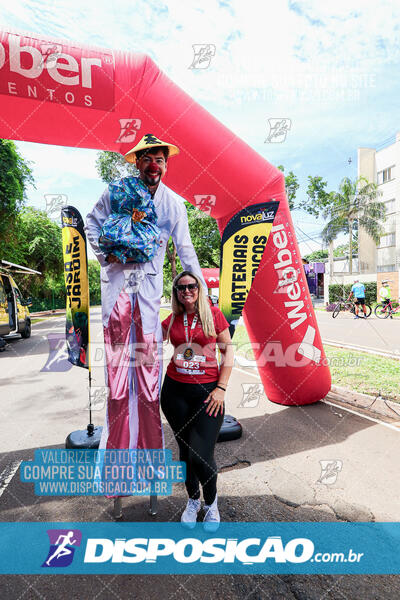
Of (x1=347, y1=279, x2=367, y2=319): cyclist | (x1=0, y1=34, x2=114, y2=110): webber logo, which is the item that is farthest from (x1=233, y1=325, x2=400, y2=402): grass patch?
(x1=347, y1=279, x2=367, y2=319): cyclist

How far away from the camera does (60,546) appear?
2.24 metres

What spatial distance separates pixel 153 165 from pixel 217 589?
2583mm

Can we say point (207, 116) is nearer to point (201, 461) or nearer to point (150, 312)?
point (150, 312)

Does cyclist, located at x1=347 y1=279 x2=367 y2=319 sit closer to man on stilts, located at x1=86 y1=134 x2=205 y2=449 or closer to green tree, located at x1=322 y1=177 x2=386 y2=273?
man on stilts, located at x1=86 y1=134 x2=205 y2=449

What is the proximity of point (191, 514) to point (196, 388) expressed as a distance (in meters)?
0.83

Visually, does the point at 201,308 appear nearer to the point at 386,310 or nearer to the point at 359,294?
the point at 359,294

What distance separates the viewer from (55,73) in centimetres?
292

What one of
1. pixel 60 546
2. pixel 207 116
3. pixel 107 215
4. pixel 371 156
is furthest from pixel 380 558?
pixel 371 156

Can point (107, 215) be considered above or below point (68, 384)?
above

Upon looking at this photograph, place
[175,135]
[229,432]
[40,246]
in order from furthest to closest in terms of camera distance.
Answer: [40,246]
[229,432]
[175,135]

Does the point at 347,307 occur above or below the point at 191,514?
above

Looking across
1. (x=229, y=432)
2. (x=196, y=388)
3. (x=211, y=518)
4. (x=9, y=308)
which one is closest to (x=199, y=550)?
(x=211, y=518)

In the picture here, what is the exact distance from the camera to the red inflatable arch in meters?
2.92

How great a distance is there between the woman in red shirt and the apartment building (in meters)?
30.6
